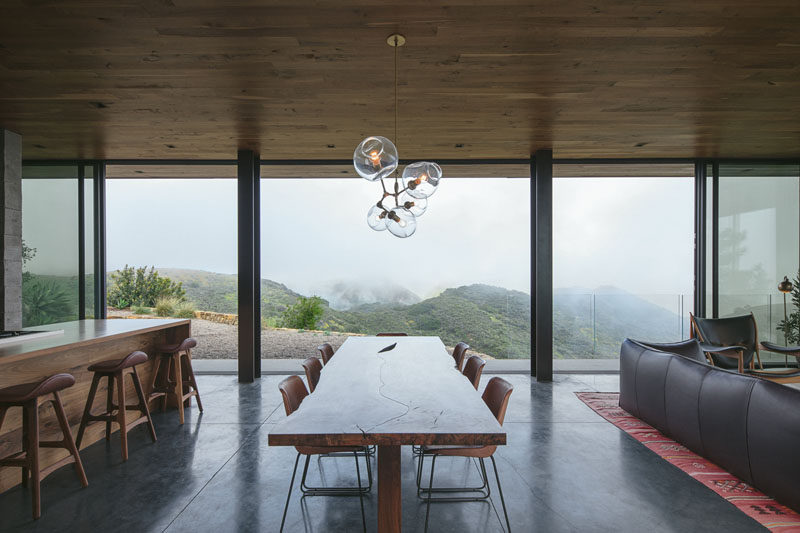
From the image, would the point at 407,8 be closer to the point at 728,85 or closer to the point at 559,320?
the point at 728,85

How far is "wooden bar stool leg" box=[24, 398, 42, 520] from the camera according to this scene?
87.0 inches

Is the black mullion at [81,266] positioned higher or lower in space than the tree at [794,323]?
higher

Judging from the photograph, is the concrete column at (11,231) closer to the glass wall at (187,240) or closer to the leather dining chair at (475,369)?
the leather dining chair at (475,369)

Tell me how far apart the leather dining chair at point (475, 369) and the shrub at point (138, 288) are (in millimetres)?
9143

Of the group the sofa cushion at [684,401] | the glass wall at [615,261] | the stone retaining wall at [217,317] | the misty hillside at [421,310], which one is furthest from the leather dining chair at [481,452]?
the stone retaining wall at [217,317]

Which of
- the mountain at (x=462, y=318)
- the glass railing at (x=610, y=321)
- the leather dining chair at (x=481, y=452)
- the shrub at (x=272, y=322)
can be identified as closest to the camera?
the leather dining chair at (x=481, y=452)

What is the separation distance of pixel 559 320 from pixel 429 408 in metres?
6.24

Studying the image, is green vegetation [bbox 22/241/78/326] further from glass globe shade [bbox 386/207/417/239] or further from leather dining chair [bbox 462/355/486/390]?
leather dining chair [bbox 462/355/486/390]

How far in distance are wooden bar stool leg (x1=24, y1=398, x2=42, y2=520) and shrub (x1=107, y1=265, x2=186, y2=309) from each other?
331 inches

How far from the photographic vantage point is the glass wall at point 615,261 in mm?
7074

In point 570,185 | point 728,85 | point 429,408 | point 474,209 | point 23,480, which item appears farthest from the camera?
point 474,209

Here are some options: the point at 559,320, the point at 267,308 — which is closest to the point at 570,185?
the point at 559,320

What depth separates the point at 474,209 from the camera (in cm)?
1106

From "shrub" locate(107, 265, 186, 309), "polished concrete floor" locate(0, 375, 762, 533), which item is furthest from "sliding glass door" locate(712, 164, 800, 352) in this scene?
"shrub" locate(107, 265, 186, 309)
